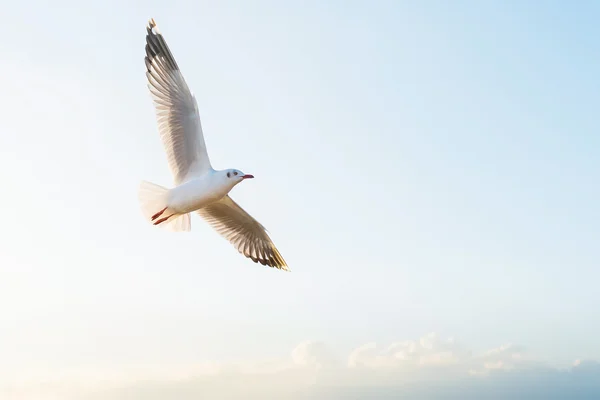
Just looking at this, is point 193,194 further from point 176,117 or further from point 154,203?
point 176,117

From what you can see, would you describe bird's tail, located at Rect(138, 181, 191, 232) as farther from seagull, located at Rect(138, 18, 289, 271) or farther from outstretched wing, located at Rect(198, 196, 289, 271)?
outstretched wing, located at Rect(198, 196, 289, 271)

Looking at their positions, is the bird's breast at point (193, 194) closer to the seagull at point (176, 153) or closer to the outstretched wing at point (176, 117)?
the seagull at point (176, 153)

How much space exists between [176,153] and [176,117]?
16.6 inches

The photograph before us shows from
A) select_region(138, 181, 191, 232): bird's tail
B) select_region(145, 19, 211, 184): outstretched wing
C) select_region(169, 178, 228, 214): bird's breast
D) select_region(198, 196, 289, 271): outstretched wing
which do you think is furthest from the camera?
select_region(198, 196, 289, 271): outstretched wing

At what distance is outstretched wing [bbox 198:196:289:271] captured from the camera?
32.3ft

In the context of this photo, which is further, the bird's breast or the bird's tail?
the bird's tail

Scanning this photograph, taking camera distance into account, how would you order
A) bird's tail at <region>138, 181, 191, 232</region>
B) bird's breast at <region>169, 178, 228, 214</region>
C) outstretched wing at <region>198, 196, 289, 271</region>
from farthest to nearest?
outstretched wing at <region>198, 196, 289, 271</region> < bird's tail at <region>138, 181, 191, 232</region> < bird's breast at <region>169, 178, 228, 214</region>

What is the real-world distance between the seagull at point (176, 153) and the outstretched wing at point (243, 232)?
783mm

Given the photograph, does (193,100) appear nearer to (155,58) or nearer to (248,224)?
(155,58)

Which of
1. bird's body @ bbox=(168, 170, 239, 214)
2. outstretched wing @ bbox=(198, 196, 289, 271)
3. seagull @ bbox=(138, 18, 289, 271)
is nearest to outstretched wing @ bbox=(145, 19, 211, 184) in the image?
seagull @ bbox=(138, 18, 289, 271)

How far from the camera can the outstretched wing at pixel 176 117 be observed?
8758mm

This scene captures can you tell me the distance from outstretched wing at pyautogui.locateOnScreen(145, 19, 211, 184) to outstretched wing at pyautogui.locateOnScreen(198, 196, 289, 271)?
91cm

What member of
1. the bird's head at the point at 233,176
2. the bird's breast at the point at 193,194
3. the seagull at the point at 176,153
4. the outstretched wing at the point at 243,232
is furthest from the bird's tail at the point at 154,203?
the outstretched wing at the point at 243,232

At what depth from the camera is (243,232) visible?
33.5 feet
